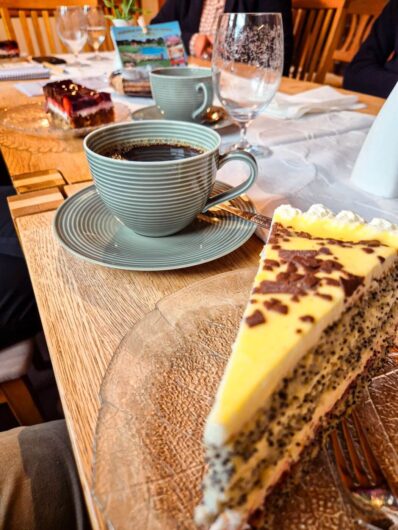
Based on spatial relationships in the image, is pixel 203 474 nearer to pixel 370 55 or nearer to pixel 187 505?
pixel 187 505

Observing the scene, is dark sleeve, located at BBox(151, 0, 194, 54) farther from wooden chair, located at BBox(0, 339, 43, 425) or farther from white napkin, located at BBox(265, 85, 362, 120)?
wooden chair, located at BBox(0, 339, 43, 425)

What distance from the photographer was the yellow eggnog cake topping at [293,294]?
0.27 m

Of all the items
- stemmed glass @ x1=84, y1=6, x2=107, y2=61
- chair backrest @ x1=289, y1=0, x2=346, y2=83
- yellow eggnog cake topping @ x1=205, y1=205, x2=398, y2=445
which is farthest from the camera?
chair backrest @ x1=289, y1=0, x2=346, y2=83

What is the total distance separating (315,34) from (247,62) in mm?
1603

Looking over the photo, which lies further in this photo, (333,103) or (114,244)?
(333,103)

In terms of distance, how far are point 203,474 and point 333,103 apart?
108 cm

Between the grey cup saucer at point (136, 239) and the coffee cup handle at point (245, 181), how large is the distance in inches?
1.1

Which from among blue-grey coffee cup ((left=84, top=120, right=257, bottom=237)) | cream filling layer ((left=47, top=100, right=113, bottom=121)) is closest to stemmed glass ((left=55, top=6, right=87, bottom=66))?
cream filling layer ((left=47, top=100, right=113, bottom=121))

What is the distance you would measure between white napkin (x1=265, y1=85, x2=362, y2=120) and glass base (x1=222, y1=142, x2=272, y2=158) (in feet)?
0.80

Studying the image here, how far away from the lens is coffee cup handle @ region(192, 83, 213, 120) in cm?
85

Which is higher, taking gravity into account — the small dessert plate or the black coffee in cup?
the black coffee in cup

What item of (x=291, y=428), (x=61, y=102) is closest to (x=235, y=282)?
(x=291, y=428)

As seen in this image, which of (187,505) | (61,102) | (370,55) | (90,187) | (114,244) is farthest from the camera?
(370,55)

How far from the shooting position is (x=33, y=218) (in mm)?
599
